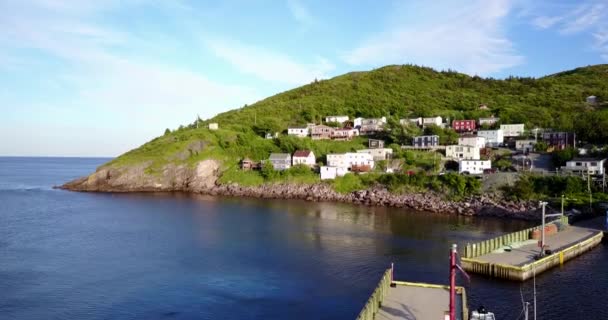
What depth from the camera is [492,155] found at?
261 feet

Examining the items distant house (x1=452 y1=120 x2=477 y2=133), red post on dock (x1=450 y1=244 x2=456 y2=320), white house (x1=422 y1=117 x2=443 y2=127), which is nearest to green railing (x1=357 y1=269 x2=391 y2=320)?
red post on dock (x1=450 y1=244 x2=456 y2=320)

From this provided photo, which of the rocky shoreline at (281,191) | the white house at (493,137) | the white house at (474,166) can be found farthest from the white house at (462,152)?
the rocky shoreline at (281,191)

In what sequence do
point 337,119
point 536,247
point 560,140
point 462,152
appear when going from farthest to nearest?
point 337,119 → point 560,140 → point 462,152 → point 536,247

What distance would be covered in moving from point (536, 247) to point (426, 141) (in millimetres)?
51657

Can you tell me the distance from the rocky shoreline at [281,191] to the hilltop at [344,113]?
284 millimetres

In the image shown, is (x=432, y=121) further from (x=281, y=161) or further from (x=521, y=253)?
(x=521, y=253)

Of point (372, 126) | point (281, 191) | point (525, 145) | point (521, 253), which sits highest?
point (372, 126)

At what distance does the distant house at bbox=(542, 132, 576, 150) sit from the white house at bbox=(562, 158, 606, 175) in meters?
14.5

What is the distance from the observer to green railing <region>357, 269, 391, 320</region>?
63.8 ft

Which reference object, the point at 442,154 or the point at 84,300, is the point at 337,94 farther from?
the point at 84,300

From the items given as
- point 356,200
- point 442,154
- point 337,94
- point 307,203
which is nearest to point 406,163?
point 442,154

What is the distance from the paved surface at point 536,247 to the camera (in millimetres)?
32969

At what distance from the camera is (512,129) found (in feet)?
307

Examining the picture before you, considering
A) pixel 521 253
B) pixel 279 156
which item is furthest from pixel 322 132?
pixel 521 253
